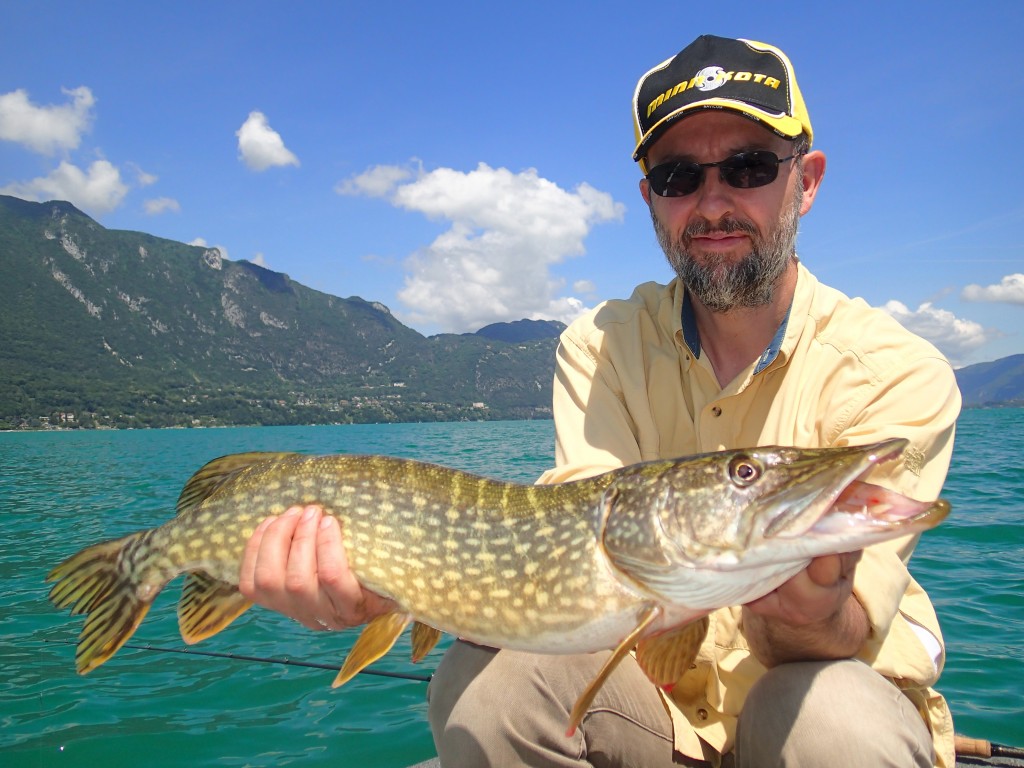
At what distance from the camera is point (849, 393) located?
273 cm

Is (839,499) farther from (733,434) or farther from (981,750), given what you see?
(981,750)

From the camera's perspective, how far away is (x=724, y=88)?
9.98 feet

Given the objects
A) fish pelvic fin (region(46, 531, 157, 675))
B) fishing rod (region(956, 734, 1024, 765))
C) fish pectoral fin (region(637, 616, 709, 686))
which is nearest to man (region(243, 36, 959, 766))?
fish pectoral fin (region(637, 616, 709, 686))

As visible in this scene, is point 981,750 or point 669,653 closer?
point 669,653

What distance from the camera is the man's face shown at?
3094 mm

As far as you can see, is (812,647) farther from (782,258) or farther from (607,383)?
(782,258)

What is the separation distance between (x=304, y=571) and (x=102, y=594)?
117 cm

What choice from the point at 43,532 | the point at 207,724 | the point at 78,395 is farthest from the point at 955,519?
the point at 78,395

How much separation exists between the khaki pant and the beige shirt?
0.16 m

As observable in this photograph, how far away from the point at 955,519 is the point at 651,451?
38.6 feet

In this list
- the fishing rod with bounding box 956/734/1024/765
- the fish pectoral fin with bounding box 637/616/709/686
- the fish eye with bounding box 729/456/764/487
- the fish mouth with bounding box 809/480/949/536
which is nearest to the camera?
the fish mouth with bounding box 809/480/949/536

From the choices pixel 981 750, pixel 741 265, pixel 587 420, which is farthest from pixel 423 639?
pixel 981 750

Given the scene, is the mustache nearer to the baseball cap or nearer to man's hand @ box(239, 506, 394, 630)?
the baseball cap

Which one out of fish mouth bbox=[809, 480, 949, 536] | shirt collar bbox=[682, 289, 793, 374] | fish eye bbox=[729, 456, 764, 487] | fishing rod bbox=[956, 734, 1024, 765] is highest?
shirt collar bbox=[682, 289, 793, 374]
